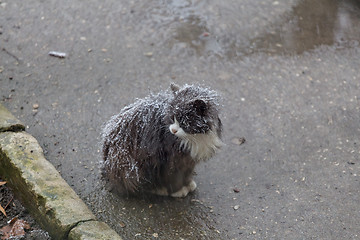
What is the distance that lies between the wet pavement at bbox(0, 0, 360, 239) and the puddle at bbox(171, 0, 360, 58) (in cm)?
2

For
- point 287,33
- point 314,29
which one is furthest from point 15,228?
point 314,29

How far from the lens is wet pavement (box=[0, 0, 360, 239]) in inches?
150

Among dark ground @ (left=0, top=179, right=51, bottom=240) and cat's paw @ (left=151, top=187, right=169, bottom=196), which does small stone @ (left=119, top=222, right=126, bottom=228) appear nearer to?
cat's paw @ (left=151, top=187, right=169, bottom=196)

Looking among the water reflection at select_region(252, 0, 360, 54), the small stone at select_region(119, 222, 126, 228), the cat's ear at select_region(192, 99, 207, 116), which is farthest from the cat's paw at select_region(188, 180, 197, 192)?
the water reflection at select_region(252, 0, 360, 54)

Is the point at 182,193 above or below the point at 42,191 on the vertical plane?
below

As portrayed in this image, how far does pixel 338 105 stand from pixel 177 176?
2075 mm

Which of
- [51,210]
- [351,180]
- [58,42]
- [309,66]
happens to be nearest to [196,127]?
[51,210]

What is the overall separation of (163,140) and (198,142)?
26 centimetres

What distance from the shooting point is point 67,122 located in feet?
15.4

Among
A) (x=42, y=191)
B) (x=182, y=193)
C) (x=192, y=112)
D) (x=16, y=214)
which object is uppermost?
(x=192, y=112)

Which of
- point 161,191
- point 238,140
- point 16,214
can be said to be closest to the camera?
point 16,214

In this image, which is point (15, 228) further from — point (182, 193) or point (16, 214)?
point (182, 193)

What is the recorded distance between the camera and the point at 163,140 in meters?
3.46

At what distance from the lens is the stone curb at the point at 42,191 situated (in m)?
3.21
